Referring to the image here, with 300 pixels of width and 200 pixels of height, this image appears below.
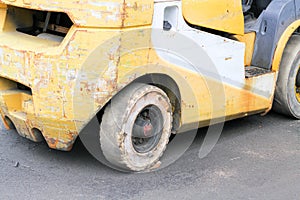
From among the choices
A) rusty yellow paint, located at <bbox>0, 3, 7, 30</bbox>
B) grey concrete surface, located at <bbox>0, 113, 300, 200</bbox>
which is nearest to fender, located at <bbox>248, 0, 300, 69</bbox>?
grey concrete surface, located at <bbox>0, 113, 300, 200</bbox>

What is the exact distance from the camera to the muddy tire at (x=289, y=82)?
6.52m

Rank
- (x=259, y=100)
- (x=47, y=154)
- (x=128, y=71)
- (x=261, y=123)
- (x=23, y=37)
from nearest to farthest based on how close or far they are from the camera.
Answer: (x=128, y=71), (x=23, y=37), (x=47, y=154), (x=259, y=100), (x=261, y=123)

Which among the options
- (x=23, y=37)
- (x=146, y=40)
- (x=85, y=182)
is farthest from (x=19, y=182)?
(x=146, y=40)

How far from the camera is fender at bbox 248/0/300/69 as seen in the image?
20.5ft

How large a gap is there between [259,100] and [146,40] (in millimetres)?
1826

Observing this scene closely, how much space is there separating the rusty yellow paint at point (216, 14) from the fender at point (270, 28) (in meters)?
0.41

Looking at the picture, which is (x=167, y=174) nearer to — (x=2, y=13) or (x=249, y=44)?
(x=249, y=44)

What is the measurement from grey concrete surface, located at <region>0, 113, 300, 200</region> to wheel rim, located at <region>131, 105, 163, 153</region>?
0.25 meters

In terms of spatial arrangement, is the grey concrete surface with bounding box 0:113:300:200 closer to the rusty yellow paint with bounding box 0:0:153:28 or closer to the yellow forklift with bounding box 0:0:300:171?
the yellow forklift with bounding box 0:0:300:171

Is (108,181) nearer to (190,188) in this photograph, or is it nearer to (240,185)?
(190,188)

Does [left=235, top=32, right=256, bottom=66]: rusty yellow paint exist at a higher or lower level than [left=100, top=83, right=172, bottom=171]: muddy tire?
higher

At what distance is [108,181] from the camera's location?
500 cm

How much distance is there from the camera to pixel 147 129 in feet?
16.9

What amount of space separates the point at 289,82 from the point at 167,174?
213 cm
